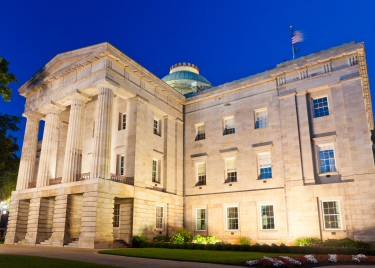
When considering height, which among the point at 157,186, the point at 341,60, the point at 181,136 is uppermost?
the point at 341,60

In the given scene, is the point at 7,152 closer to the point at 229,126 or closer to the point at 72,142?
the point at 72,142

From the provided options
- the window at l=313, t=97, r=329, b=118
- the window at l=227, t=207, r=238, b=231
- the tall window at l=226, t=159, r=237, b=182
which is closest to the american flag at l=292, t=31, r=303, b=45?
the window at l=313, t=97, r=329, b=118

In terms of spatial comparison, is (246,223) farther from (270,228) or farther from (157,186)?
(157,186)

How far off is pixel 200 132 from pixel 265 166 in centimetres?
911

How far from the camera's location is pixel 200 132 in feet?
121

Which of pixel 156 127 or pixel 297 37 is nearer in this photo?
pixel 297 37

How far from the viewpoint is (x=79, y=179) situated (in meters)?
28.3

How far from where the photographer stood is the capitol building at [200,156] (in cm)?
2619

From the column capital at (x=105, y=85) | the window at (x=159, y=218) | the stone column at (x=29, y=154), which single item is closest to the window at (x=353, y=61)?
the column capital at (x=105, y=85)

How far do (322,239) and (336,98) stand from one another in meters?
12.2

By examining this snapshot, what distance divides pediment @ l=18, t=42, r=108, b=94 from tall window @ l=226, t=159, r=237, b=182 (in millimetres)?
16958

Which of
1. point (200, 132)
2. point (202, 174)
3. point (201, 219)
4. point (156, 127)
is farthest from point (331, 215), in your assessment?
point (156, 127)

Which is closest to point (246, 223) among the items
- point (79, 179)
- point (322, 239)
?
point (322, 239)

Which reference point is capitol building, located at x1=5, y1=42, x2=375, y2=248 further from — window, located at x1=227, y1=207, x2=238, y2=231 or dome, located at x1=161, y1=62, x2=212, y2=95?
dome, located at x1=161, y1=62, x2=212, y2=95
